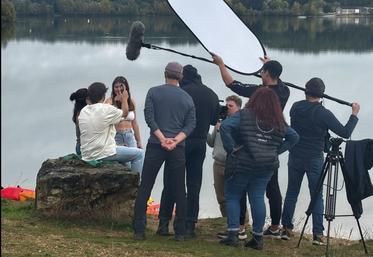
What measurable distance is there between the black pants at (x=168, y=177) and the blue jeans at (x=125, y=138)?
56.1 inches

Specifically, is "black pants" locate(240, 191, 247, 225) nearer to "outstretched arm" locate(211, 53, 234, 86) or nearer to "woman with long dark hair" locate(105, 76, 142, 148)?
"outstretched arm" locate(211, 53, 234, 86)

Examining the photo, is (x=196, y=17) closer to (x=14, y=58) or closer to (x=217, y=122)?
(x=217, y=122)

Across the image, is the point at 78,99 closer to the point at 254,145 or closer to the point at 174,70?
the point at 174,70

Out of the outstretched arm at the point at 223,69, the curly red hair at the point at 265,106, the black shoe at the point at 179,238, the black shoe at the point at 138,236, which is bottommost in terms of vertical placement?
the black shoe at the point at 179,238

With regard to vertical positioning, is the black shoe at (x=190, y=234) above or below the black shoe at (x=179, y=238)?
below

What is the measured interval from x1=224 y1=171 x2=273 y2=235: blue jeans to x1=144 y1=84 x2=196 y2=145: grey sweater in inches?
21.2

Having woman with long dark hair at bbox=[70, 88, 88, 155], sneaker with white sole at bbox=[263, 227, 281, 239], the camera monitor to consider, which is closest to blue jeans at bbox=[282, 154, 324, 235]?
sneaker with white sole at bbox=[263, 227, 281, 239]

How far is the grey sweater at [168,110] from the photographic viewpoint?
18.4ft

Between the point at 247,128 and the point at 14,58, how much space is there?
80.4ft

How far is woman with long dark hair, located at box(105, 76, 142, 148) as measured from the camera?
271 inches

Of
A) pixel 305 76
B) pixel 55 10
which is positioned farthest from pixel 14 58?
pixel 55 10

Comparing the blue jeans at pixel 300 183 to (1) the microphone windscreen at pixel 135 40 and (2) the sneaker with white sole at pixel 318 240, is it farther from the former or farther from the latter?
(1) the microphone windscreen at pixel 135 40

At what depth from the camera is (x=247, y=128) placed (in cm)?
551

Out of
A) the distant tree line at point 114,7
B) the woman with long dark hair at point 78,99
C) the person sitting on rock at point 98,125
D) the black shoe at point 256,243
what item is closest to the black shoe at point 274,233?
the black shoe at point 256,243
